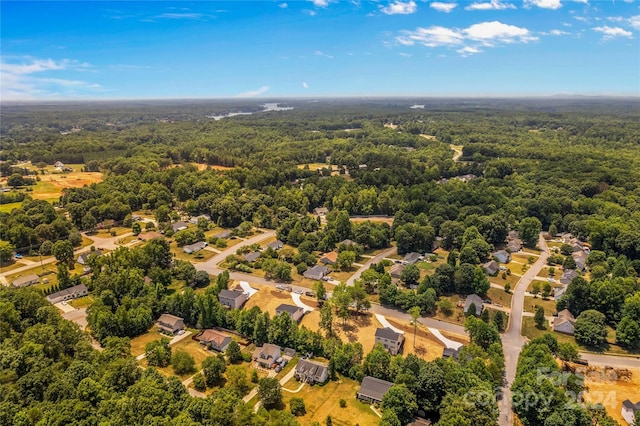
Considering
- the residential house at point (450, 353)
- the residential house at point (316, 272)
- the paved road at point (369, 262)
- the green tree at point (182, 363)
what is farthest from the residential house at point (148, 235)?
the residential house at point (450, 353)

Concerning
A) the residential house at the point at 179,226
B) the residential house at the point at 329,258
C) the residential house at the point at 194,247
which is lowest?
the residential house at the point at 329,258

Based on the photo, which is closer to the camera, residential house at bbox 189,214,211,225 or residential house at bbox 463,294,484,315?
residential house at bbox 463,294,484,315

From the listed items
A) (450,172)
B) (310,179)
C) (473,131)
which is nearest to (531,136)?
(473,131)

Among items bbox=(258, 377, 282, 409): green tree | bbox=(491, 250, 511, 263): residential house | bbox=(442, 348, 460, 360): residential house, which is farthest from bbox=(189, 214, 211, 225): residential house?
bbox=(442, 348, 460, 360): residential house

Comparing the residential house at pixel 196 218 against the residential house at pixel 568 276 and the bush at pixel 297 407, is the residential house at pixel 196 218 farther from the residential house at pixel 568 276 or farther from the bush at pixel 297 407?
the residential house at pixel 568 276

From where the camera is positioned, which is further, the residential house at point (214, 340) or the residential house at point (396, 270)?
the residential house at point (396, 270)

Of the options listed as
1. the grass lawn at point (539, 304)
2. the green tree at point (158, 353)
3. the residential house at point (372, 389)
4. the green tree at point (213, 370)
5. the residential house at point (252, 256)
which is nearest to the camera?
the residential house at point (372, 389)

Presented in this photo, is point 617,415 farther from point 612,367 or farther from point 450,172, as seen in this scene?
point 450,172

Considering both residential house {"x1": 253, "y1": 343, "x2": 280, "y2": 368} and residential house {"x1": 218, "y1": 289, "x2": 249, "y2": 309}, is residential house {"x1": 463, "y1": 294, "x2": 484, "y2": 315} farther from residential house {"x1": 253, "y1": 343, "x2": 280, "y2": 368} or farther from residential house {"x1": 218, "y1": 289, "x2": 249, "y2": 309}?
residential house {"x1": 218, "y1": 289, "x2": 249, "y2": 309}
